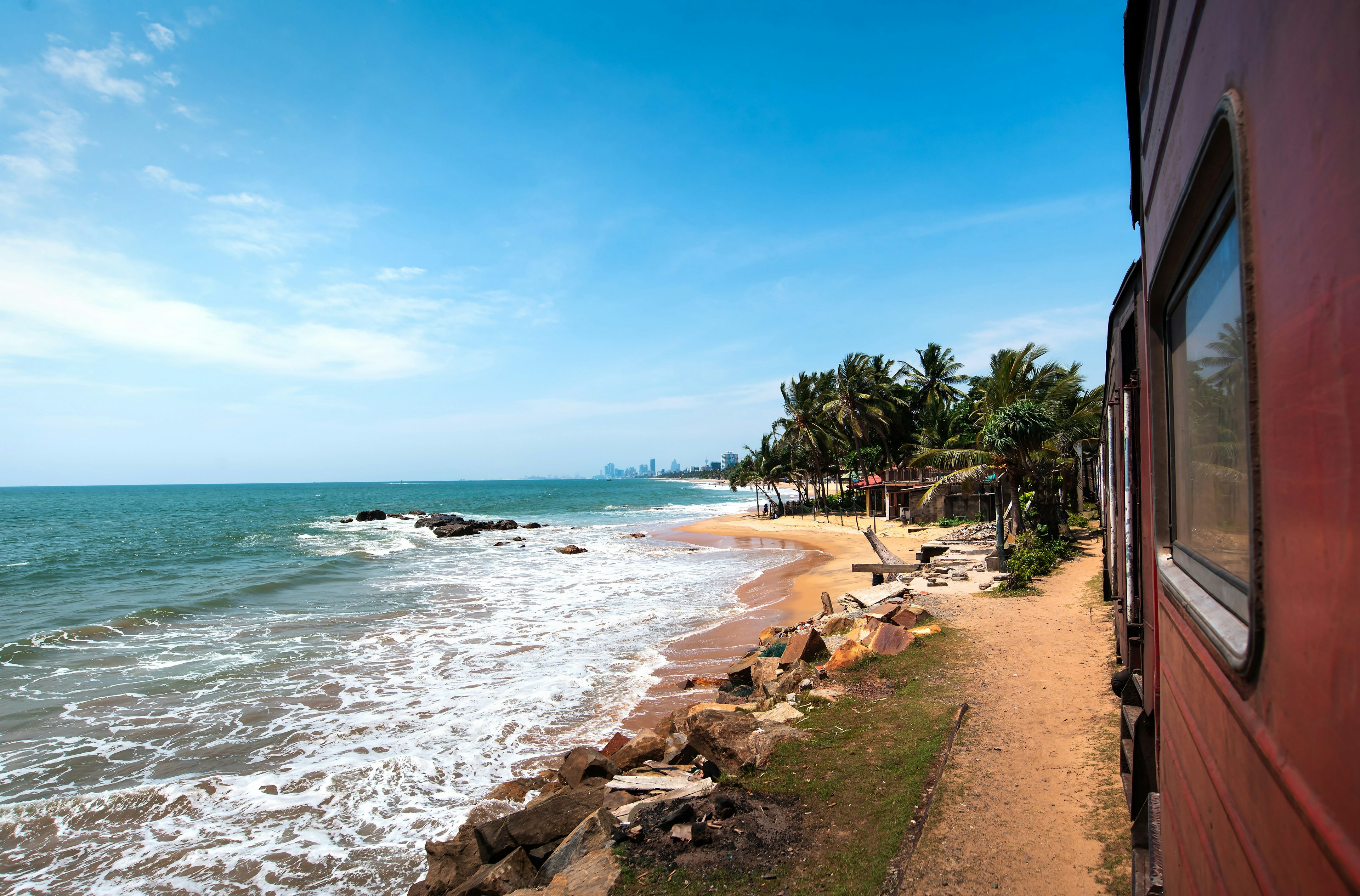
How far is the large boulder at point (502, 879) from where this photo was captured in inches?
230

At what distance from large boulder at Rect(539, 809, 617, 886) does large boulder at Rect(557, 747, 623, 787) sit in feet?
5.30

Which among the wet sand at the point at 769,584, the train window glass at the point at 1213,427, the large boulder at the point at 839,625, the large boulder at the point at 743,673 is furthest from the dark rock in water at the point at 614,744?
the train window glass at the point at 1213,427

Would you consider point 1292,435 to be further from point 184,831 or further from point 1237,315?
point 184,831

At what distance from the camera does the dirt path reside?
4.80 metres

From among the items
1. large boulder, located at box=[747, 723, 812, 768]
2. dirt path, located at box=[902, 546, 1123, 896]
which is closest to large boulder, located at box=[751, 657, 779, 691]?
large boulder, located at box=[747, 723, 812, 768]

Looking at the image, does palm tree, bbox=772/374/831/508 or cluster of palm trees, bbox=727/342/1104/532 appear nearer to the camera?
cluster of palm trees, bbox=727/342/1104/532

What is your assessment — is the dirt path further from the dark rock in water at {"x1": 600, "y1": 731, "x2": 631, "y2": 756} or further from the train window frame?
the dark rock in water at {"x1": 600, "y1": 731, "x2": 631, "y2": 756}

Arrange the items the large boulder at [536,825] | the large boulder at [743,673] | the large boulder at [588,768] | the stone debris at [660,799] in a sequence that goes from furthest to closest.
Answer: the large boulder at [743,673] < the large boulder at [588,768] < the large boulder at [536,825] < the stone debris at [660,799]

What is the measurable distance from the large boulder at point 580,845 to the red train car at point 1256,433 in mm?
4175

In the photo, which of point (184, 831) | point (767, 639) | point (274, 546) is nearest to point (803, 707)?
point (767, 639)

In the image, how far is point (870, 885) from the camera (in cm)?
467

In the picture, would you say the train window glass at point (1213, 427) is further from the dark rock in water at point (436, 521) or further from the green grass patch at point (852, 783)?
the dark rock in water at point (436, 521)

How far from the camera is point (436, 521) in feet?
177

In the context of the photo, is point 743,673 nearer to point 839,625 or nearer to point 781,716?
point 839,625
